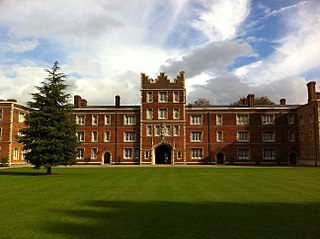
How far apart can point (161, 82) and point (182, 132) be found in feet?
30.2

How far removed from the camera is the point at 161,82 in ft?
175

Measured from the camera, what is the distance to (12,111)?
4744cm

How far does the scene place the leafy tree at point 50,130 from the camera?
27531 mm

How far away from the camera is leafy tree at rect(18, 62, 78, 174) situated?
90.3 ft

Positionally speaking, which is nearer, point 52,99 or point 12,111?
point 52,99

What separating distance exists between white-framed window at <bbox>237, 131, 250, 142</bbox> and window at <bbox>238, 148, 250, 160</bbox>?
1556 mm

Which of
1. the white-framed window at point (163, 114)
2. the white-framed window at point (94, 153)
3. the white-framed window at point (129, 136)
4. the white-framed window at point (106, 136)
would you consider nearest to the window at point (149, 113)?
the white-framed window at point (163, 114)

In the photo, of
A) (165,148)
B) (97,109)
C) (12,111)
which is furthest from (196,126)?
(12,111)

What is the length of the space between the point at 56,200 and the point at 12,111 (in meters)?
39.1

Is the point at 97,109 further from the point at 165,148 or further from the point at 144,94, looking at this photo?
the point at 165,148

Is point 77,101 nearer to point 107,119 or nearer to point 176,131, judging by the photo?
point 107,119

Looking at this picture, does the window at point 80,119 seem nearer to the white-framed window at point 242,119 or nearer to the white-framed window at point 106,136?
the white-framed window at point 106,136

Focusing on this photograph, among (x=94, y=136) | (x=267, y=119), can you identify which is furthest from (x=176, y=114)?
(x=267, y=119)

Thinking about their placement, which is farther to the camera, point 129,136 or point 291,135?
point 129,136
